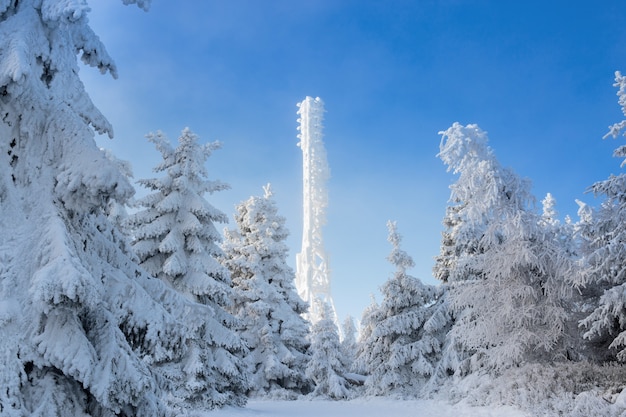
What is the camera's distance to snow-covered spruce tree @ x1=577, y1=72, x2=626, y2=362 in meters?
13.0

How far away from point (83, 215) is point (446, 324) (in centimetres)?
2244

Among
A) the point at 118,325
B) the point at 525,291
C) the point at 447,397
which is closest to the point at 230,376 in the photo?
the point at 447,397

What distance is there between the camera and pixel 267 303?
91.1 ft

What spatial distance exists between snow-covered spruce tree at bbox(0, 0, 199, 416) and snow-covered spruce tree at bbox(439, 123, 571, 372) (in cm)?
1304

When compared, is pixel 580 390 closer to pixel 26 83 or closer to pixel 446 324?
pixel 446 324

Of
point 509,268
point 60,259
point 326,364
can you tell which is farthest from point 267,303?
point 60,259

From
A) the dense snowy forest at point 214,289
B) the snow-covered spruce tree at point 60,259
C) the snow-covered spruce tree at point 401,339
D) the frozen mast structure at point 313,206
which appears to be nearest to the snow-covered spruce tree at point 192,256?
the dense snowy forest at point 214,289

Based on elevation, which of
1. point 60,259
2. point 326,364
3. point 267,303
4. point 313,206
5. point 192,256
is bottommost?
point 326,364

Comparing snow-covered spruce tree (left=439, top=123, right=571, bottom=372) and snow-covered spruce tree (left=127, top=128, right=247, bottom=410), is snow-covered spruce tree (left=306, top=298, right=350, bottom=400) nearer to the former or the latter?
snow-covered spruce tree (left=127, top=128, right=247, bottom=410)

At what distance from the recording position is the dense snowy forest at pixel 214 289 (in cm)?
573

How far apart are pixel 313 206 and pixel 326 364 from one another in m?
49.0

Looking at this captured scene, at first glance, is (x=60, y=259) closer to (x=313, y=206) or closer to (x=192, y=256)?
(x=192, y=256)

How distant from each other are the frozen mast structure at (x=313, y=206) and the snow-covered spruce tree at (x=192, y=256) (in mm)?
39440

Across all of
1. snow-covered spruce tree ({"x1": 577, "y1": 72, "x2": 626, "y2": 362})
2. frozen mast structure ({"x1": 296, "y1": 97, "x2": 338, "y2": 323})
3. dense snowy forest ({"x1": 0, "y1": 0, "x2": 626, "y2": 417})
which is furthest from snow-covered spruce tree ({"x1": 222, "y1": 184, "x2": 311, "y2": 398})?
frozen mast structure ({"x1": 296, "y1": 97, "x2": 338, "y2": 323})
